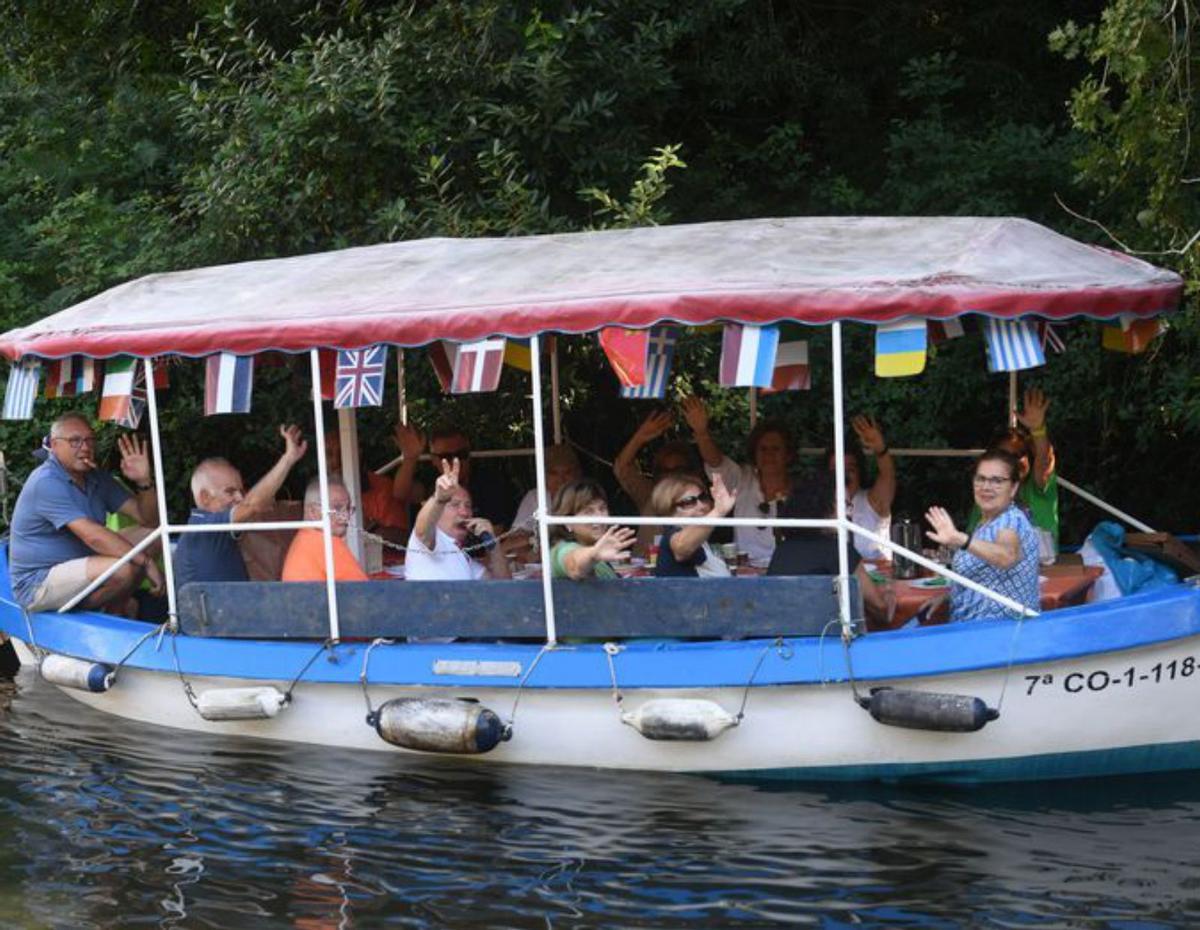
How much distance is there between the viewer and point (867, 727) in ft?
25.0

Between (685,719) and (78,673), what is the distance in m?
3.63

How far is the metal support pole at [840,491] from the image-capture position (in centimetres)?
725

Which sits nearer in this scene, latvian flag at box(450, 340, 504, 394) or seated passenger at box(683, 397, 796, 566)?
latvian flag at box(450, 340, 504, 394)

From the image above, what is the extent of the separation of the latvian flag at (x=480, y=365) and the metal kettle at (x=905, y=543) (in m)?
2.14

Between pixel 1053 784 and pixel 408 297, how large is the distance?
3682 millimetres

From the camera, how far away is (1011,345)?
7.36 meters

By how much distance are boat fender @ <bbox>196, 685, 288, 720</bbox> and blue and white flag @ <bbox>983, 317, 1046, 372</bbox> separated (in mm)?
3834

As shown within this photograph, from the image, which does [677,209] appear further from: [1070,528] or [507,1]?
[1070,528]

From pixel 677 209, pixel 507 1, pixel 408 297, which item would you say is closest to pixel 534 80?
pixel 507 1

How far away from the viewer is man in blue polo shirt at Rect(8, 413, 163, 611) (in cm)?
958

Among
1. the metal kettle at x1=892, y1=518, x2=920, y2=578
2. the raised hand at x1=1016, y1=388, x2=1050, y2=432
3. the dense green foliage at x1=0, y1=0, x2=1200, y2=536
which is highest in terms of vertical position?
the dense green foliage at x1=0, y1=0, x2=1200, y2=536

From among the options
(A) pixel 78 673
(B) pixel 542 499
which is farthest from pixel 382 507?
(B) pixel 542 499

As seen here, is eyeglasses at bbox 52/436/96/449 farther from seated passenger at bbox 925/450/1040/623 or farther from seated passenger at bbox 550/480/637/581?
seated passenger at bbox 925/450/1040/623

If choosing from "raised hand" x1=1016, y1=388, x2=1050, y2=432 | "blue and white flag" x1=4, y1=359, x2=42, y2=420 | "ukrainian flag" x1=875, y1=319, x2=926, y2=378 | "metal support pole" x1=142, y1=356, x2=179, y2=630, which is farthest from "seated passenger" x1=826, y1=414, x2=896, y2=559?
"blue and white flag" x1=4, y1=359, x2=42, y2=420
